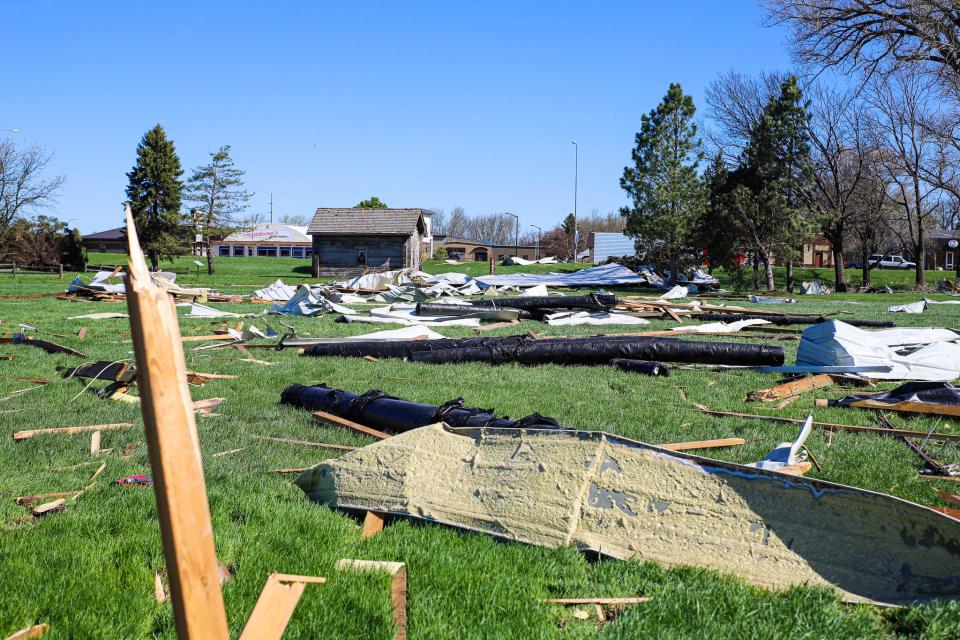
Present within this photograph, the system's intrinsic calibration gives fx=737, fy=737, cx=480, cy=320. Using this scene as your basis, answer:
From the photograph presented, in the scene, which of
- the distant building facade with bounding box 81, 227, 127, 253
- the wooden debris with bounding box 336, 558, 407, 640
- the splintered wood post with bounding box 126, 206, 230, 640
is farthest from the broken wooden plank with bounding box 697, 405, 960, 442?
the distant building facade with bounding box 81, 227, 127, 253

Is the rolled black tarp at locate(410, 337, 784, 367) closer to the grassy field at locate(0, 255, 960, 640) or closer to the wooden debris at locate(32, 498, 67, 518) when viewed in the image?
the grassy field at locate(0, 255, 960, 640)

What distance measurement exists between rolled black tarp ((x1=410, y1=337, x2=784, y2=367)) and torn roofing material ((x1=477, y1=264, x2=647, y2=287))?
2286 cm

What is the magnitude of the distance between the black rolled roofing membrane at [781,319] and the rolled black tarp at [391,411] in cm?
1163

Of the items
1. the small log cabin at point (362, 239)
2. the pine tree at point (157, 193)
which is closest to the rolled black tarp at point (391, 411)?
the small log cabin at point (362, 239)

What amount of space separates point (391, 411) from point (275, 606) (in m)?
3.23

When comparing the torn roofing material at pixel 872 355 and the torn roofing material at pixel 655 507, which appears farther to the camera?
the torn roofing material at pixel 872 355

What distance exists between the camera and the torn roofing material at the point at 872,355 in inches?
356

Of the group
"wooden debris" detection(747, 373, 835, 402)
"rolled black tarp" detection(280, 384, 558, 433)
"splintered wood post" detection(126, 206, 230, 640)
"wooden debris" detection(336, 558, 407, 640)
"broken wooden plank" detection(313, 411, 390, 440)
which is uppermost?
"splintered wood post" detection(126, 206, 230, 640)

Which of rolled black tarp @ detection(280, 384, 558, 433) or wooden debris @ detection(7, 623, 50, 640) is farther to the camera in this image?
Answer: rolled black tarp @ detection(280, 384, 558, 433)

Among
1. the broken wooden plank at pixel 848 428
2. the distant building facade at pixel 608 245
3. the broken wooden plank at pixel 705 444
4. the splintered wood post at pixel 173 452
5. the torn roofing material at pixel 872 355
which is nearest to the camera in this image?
the splintered wood post at pixel 173 452

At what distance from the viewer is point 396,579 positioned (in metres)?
3.28

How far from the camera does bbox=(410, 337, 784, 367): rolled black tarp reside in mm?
9992

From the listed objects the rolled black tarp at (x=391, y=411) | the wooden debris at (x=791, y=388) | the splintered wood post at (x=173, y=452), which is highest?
the splintered wood post at (x=173, y=452)

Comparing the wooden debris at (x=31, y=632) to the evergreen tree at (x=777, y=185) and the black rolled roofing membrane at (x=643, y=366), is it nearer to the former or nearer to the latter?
the black rolled roofing membrane at (x=643, y=366)
